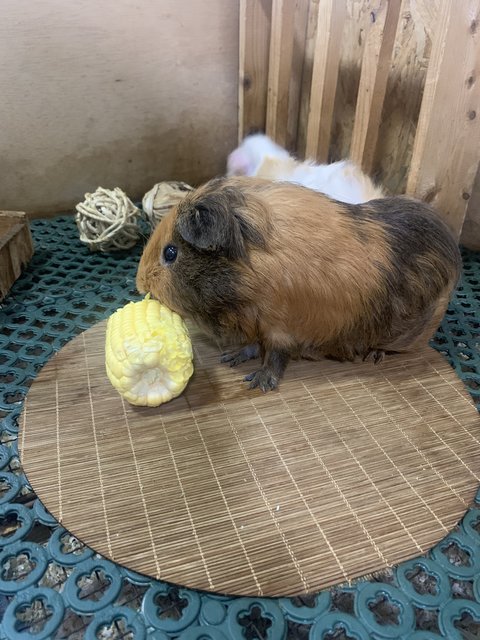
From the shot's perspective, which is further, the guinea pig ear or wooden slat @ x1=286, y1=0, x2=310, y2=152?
wooden slat @ x1=286, y1=0, x2=310, y2=152

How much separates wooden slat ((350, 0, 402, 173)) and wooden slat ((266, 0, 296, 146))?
0.41 metres

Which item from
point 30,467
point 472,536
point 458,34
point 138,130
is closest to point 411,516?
point 472,536

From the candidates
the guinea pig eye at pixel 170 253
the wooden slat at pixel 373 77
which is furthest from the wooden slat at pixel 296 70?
the guinea pig eye at pixel 170 253

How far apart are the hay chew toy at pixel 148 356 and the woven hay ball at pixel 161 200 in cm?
81

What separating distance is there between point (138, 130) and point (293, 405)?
1653 millimetres

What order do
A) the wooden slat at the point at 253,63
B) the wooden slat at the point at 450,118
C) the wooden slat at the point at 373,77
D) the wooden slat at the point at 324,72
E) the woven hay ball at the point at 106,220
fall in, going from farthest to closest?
the wooden slat at the point at 253,63, the woven hay ball at the point at 106,220, the wooden slat at the point at 324,72, the wooden slat at the point at 373,77, the wooden slat at the point at 450,118

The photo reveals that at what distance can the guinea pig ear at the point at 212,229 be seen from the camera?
3.68 ft

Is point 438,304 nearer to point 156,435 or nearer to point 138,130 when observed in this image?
point 156,435

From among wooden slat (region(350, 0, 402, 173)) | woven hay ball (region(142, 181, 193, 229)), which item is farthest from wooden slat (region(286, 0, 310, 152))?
woven hay ball (region(142, 181, 193, 229))

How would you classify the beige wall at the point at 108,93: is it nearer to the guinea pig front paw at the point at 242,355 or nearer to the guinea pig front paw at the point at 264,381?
→ the guinea pig front paw at the point at 242,355

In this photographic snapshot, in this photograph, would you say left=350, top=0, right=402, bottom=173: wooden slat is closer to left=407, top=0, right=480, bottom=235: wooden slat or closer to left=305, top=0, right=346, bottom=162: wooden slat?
left=305, top=0, right=346, bottom=162: wooden slat

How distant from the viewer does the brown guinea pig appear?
1163 millimetres

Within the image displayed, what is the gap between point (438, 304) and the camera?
1.36 meters

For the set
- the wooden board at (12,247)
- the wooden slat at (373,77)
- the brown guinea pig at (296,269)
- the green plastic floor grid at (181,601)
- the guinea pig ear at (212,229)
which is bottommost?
the green plastic floor grid at (181,601)
